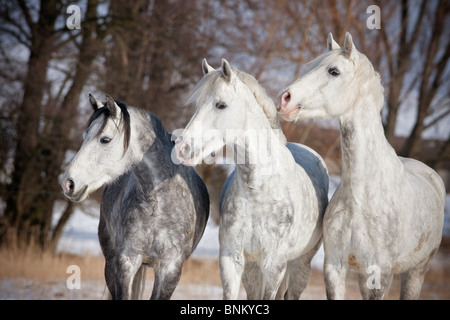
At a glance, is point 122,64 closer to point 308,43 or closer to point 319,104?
point 308,43

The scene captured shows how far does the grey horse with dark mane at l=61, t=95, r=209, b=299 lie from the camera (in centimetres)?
336

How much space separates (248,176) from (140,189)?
31.2 inches

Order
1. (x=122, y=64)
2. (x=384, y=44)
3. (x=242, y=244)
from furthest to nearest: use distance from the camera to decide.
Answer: (x=384, y=44) < (x=122, y=64) < (x=242, y=244)

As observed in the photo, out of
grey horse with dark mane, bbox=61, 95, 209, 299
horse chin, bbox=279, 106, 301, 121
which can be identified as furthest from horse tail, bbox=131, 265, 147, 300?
horse chin, bbox=279, 106, 301, 121

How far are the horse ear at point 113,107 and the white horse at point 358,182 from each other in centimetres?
113

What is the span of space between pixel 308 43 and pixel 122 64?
3.80 m

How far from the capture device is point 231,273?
3373 millimetres

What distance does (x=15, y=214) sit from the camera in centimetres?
968

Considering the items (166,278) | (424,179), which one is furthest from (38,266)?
(424,179)

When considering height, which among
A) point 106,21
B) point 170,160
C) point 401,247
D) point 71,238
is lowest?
point 71,238

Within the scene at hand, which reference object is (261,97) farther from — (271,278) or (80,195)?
(80,195)

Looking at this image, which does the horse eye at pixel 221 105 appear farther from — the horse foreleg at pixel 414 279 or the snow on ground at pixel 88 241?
the snow on ground at pixel 88 241
